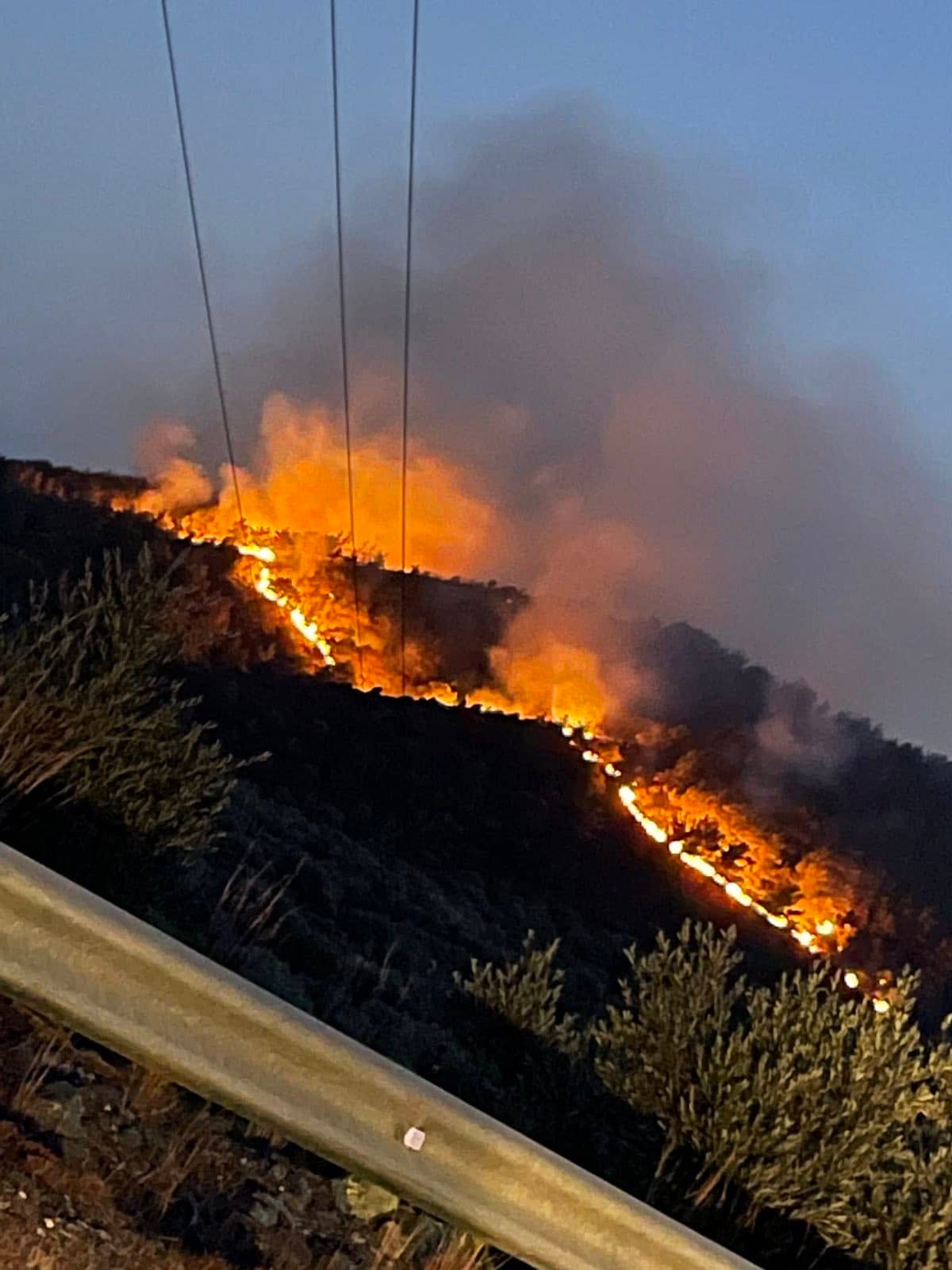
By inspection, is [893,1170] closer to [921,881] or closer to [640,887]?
[640,887]

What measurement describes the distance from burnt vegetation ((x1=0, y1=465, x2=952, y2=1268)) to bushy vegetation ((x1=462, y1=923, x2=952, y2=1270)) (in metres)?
0.06

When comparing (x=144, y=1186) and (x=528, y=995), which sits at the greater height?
(x=528, y=995)

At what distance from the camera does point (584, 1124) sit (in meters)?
9.23

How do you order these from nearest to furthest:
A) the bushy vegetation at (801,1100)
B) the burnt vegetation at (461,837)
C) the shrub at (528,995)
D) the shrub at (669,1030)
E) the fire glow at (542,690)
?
the bushy vegetation at (801,1100), the shrub at (669,1030), the burnt vegetation at (461,837), the shrub at (528,995), the fire glow at (542,690)

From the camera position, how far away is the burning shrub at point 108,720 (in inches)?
350

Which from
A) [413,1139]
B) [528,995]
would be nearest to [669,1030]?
[528,995]

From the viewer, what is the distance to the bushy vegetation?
307 inches

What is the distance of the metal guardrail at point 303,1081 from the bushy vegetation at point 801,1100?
8.93 ft

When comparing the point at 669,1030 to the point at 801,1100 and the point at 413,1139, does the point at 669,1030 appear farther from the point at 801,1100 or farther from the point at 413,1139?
the point at 413,1139

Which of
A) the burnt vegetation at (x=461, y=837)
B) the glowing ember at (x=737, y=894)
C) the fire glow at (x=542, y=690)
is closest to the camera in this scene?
the burnt vegetation at (x=461, y=837)

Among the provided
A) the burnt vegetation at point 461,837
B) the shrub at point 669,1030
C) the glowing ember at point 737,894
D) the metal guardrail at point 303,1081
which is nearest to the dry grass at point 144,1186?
the metal guardrail at point 303,1081

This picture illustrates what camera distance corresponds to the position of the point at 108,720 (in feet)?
31.4

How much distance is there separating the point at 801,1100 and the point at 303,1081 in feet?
13.5

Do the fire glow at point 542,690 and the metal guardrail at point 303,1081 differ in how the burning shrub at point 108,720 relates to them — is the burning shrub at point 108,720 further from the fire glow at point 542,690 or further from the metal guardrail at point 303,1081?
the fire glow at point 542,690
